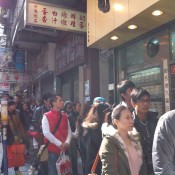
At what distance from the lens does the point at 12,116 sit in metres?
7.04

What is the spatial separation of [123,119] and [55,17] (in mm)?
5657

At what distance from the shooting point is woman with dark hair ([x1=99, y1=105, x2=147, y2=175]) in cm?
281

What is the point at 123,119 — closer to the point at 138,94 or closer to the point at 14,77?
the point at 138,94

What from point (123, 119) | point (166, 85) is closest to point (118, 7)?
point (166, 85)

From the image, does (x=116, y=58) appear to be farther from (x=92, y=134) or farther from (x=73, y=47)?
(x=92, y=134)

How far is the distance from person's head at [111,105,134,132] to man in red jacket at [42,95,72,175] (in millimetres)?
2109

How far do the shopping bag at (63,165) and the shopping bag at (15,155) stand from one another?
79.8 inches

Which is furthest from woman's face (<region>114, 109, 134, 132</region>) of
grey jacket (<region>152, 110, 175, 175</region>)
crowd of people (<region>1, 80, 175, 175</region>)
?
grey jacket (<region>152, 110, 175, 175</region>)

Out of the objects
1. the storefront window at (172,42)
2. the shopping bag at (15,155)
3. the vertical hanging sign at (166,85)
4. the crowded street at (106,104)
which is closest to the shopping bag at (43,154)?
the crowded street at (106,104)

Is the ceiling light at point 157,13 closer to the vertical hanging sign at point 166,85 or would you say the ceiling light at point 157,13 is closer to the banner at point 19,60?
the vertical hanging sign at point 166,85

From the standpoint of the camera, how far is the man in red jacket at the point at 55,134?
4973 millimetres

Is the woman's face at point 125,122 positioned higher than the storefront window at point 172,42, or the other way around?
the storefront window at point 172,42

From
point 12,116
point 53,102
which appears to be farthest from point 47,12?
point 53,102

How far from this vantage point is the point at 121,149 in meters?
2.87
